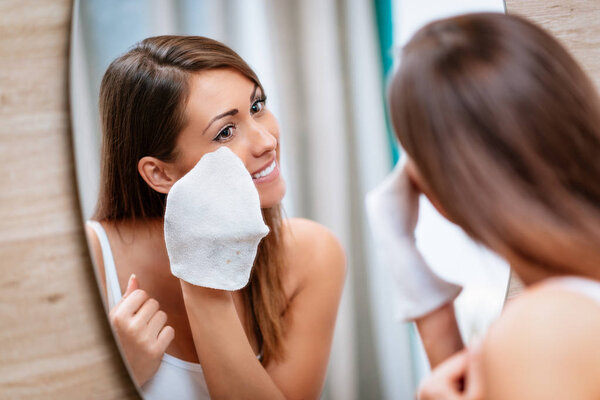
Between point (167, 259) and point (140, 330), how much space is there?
67 millimetres

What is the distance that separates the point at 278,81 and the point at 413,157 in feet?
0.39

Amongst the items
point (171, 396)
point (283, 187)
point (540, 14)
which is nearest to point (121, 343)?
point (171, 396)

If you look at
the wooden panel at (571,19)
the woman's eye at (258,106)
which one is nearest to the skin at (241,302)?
the woman's eye at (258,106)

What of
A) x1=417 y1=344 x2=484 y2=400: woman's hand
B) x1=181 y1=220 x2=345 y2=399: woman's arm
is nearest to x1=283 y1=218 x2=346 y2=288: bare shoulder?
x1=181 y1=220 x2=345 y2=399: woman's arm

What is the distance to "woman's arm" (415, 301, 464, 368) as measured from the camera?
16.8 inches

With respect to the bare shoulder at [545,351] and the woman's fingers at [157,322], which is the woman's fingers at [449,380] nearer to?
the bare shoulder at [545,351]

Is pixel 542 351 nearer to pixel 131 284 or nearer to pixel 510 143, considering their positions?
pixel 510 143

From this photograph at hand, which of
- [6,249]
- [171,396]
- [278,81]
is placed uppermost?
[278,81]

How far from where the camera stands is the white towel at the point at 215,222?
16.4 inches

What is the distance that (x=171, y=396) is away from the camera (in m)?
0.47

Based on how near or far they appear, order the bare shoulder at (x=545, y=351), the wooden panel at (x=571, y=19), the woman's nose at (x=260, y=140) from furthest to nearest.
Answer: the wooden panel at (x=571, y=19), the woman's nose at (x=260, y=140), the bare shoulder at (x=545, y=351)

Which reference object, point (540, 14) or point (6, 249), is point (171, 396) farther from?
point (540, 14)

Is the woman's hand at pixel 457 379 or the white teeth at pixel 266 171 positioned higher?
the white teeth at pixel 266 171

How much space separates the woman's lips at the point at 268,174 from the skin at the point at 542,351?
19 cm
